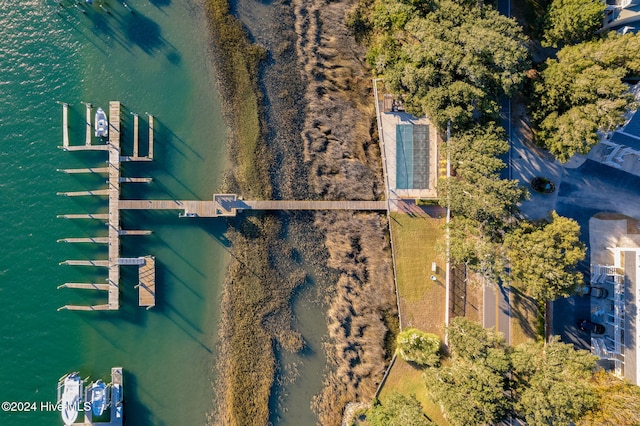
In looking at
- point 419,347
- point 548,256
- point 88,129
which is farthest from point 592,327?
point 88,129

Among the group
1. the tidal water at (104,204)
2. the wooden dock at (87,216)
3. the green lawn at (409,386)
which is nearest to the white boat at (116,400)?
the tidal water at (104,204)

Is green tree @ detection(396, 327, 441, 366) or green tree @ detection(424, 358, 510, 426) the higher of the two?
green tree @ detection(396, 327, 441, 366)

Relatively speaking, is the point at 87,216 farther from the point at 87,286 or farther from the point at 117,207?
the point at 87,286

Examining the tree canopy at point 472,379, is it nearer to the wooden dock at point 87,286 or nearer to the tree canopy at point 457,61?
the tree canopy at point 457,61

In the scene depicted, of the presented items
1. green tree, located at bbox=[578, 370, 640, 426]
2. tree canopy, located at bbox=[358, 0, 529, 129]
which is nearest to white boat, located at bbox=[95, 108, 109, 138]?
tree canopy, located at bbox=[358, 0, 529, 129]

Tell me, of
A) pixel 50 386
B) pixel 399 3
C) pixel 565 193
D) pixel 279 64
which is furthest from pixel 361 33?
pixel 50 386

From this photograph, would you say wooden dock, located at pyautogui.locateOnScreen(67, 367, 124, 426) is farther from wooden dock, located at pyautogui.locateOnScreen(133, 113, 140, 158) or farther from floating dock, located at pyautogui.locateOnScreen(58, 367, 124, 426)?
wooden dock, located at pyautogui.locateOnScreen(133, 113, 140, 158)
